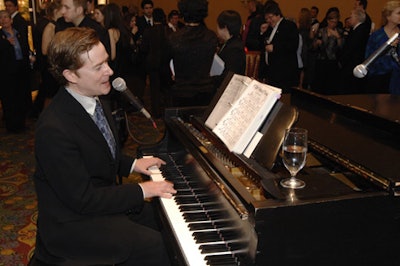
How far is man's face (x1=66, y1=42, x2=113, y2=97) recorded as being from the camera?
77.0 inches

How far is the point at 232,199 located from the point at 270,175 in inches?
8.2

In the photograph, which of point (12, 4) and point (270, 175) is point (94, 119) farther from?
point (12, 4)

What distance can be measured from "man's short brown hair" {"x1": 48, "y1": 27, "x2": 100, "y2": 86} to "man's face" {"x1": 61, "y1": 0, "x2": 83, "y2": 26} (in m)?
2.05

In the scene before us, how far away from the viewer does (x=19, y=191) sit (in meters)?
4.09

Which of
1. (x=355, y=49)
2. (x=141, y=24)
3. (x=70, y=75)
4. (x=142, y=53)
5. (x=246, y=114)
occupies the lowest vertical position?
(x=142, y=53)

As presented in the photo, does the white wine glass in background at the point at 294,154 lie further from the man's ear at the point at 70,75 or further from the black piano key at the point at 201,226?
the man's ear at the point at 70,75

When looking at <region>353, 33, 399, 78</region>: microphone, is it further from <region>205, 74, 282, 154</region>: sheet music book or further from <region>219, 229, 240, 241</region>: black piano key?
<region>219, 229, 240, 241</region>: black piano key

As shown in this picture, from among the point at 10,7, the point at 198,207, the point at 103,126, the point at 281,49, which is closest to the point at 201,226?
the point at 198,207

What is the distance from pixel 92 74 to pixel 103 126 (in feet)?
0.89

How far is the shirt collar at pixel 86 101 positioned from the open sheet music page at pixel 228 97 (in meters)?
0.61

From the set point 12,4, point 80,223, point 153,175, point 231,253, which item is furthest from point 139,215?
point 12,4

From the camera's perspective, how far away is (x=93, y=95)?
2070 millimetres

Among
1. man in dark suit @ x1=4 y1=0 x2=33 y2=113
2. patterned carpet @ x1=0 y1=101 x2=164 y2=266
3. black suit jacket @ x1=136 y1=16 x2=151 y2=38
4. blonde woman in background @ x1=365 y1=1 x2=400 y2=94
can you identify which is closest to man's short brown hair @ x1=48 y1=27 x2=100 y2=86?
patterned carpet @ x1=0 y1=101 x2=164 y2=266

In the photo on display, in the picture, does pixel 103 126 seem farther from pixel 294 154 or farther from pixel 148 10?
pixel 148 10
